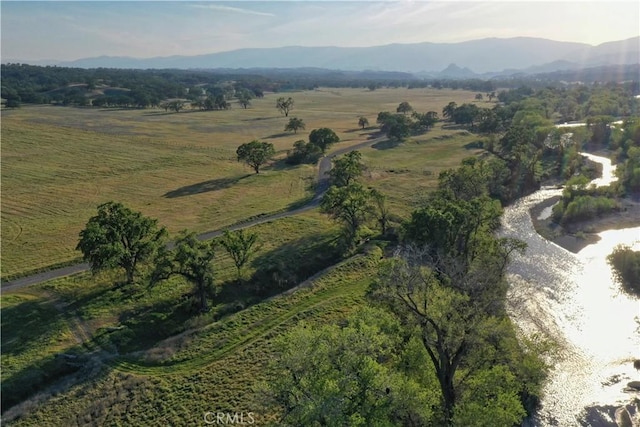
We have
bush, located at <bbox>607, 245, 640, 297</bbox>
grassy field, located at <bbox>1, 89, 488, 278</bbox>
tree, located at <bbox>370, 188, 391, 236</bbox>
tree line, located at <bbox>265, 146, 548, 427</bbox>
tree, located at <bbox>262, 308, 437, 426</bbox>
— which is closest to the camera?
tree, located at <bbox>262, 308, 437, 426</bbox>

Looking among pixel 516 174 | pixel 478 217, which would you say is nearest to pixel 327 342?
pixel 478 217

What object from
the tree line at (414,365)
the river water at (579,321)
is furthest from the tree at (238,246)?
the river water at (579,321)

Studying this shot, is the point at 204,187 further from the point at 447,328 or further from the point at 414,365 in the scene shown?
the point at 447,328

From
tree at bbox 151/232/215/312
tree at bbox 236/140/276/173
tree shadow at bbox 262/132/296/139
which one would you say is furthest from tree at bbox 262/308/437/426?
tree shadow at bbox 262/132/296/139

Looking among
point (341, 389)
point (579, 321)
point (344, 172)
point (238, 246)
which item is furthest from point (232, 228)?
point (579, 321)

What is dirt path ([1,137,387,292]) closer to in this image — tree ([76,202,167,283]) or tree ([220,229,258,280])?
tree ([76,202,167,283])
